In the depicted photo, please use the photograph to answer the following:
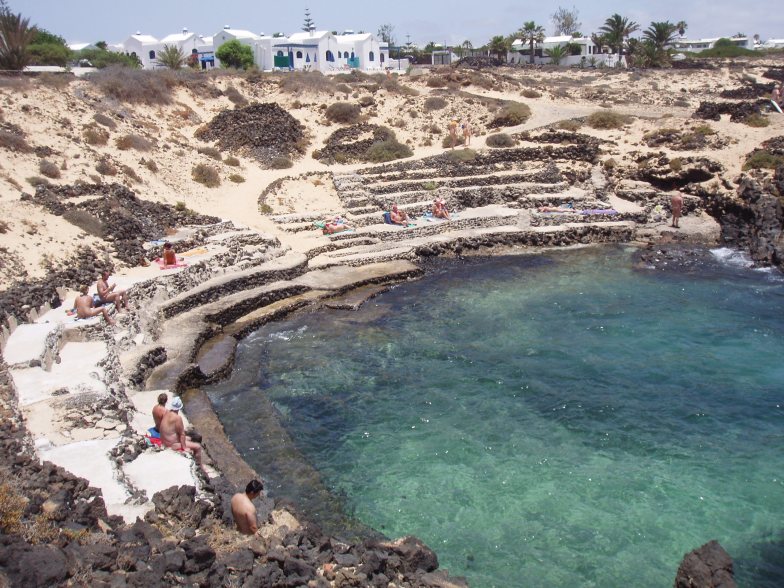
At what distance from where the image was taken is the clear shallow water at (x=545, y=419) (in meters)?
10.0

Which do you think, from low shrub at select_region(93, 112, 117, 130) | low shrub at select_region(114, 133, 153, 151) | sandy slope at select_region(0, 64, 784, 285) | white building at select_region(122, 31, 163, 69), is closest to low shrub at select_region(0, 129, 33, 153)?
sandy slope at select_region(0, 64, 784, 285)

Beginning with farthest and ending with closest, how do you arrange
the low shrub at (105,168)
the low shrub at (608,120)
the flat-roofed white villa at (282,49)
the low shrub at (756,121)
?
the flat-roofed white villa at (282,49), the low shrub at (608,120), the low shrub at (756,121), the low shrub at (105,168)

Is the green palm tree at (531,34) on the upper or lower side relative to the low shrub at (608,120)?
upper

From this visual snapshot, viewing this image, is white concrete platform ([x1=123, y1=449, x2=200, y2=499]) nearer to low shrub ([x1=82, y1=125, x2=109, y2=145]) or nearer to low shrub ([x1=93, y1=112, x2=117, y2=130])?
low shrub ([x1=82, y1=125, x2=109, y2=145])

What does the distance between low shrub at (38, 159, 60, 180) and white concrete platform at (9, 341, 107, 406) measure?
13144mm

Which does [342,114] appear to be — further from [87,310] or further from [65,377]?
[65,377]

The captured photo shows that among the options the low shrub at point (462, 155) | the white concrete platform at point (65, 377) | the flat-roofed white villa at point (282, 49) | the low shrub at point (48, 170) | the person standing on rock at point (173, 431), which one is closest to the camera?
the person standing on rock at point (173, 431)

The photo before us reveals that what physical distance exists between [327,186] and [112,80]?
574 inches

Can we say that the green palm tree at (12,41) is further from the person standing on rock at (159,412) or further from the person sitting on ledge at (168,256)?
the person standing on rock at (159,412)

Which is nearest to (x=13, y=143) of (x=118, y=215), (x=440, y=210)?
(x=118, y=215)

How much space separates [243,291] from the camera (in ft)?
66.6

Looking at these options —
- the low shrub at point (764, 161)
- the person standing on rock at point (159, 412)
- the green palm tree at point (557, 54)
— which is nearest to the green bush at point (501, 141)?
the low shrub at point (764, 161)

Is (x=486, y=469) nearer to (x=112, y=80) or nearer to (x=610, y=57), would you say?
(x=112, y=80)

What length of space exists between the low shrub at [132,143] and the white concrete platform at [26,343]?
17324 mm
